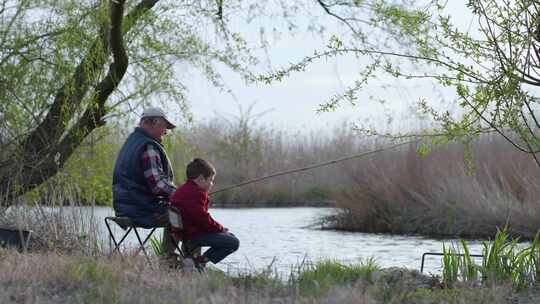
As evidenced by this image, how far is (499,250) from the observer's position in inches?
279

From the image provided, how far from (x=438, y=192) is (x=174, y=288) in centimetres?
1244

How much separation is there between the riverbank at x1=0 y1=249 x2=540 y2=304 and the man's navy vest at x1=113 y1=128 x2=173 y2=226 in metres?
0.78

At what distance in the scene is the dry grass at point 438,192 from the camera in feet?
54.0

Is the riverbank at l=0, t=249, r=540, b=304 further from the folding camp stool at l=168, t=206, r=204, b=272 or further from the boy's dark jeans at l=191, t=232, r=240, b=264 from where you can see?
the boy's dark jeans at l=191, t=232, r=240, b=264

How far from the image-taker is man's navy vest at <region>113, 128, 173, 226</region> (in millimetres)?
7328

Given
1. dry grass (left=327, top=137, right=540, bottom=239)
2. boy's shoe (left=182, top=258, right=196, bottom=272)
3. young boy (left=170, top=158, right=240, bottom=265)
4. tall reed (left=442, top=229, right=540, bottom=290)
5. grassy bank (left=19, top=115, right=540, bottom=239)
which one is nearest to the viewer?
tall reed (left=442, top=229, right=540, bottom=290)

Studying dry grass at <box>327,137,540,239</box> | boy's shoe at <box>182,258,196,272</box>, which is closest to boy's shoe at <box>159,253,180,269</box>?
boy's shoe at <box>182,258,196,272</box>

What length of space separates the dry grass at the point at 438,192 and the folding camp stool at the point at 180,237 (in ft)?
31.4

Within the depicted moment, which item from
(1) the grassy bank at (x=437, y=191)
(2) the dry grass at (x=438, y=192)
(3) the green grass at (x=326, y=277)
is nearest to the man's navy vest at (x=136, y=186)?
(3) the green grass at (x=326, y=277)

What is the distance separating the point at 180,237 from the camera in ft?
23.7

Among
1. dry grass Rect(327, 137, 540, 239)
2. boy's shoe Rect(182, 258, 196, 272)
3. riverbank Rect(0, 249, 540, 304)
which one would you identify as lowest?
riverbank Rect(0, 249, 540, 304)

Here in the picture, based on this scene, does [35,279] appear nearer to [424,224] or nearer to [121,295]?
[121,295]

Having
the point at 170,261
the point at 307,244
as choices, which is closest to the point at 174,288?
the point at 170,261

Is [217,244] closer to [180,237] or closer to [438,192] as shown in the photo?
[180,237]
